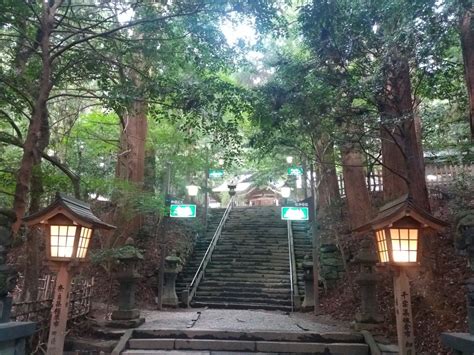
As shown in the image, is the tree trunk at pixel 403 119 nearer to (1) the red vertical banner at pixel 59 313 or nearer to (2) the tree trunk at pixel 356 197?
(2) the tree trunk at pixel 356 197

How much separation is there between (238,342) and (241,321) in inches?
70.8

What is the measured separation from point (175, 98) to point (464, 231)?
5.19 m

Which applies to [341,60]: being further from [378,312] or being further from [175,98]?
[378,312]

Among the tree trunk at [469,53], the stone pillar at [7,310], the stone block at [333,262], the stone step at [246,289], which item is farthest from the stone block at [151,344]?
the tree trunk at [469,53]

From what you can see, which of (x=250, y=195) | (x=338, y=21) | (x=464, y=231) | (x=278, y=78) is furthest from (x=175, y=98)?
(x=250, y=195)

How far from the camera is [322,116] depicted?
25.9 ft

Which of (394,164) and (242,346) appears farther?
(394,164)

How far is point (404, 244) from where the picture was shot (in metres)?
4.69

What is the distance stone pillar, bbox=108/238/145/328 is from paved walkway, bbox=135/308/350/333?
300mm

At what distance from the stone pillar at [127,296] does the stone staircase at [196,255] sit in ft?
14.2

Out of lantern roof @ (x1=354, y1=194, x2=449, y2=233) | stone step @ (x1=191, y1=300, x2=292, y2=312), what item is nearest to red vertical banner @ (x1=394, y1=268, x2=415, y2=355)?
lantern roof @ (x1=354, y1=194, x2=449, y2=233)

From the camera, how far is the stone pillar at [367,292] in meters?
7.49

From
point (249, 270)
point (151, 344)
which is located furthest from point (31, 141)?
point (249, 270)

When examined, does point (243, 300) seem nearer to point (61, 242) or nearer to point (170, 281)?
point (170, 281)
